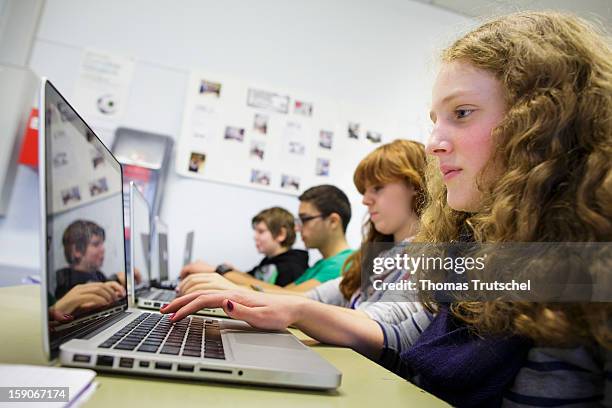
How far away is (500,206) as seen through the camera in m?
0.49

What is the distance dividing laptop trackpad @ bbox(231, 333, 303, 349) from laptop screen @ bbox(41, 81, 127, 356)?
0.17 m

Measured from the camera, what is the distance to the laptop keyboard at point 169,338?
0.40 m

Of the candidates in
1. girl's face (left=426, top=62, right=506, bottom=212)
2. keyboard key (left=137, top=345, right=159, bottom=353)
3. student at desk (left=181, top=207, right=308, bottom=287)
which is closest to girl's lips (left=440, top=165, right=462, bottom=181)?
girl's face (left=426, top=62, right=506, bottom=212)

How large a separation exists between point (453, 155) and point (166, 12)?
2.10 m

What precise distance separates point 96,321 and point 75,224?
124mm

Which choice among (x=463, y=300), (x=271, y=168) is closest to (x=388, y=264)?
(x=463, y=300)

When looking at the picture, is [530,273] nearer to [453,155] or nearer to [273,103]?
[453,155]

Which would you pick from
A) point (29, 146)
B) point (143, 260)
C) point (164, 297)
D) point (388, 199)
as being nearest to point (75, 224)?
point (164, 297)

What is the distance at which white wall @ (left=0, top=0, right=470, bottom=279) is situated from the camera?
212 cm

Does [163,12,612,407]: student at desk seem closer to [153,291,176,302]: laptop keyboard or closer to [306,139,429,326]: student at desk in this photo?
[153,291,176,302]: laptop keyboard

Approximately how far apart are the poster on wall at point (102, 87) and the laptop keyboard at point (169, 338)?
178 cm

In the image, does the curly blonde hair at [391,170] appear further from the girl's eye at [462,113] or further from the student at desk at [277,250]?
the student at desk at [277,250]

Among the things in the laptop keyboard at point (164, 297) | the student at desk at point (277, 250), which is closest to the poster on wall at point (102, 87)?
the student at desk at point (277, 250)

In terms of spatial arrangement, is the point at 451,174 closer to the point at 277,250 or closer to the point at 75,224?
the point at 75,224
